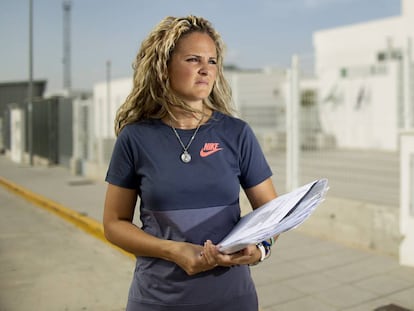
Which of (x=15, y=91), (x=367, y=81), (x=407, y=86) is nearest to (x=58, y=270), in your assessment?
(x=407, y=86)

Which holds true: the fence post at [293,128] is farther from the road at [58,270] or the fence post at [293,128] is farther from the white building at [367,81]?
the road at [58,270]

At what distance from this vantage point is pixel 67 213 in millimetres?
8320

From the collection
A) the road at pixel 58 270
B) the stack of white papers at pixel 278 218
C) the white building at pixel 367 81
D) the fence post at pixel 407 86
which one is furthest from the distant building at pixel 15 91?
the stack of white papers at pixel 278 218

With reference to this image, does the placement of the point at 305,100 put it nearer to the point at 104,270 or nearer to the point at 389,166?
the point at 104,270

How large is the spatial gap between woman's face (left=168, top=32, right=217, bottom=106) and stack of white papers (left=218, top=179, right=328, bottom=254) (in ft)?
1.35

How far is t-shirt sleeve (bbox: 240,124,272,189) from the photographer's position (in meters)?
1.61

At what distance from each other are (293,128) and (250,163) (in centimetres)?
550

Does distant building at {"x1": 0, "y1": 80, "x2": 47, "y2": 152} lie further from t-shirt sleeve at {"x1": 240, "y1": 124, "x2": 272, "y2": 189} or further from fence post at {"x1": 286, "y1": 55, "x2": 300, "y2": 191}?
t-shirt sleeve at {"x1": 240, "y1": 124, "x2": 272, "y2": 189}

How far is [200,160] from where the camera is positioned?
4.98ft

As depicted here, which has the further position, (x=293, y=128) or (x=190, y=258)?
(x=293, y=128)

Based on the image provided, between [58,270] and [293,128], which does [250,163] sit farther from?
[293,128]

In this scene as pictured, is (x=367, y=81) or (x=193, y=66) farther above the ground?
(x=367, y=81)

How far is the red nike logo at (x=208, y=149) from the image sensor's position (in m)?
1.53

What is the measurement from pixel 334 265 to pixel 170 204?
4.01 m
